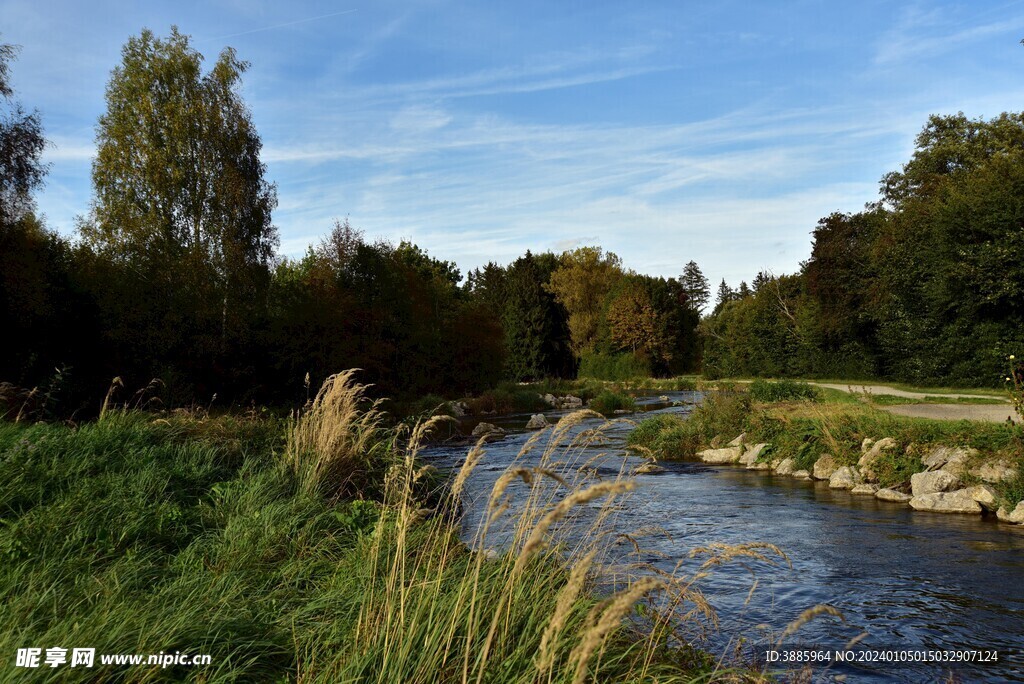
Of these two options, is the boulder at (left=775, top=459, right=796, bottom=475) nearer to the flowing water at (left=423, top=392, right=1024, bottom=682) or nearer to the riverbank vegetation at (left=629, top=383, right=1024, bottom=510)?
the riverbank vegetation at (left=629, top=383, right=1024, bottom=510)

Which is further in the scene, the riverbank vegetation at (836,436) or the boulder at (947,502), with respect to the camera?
the riverbank vegetation at (836,436)

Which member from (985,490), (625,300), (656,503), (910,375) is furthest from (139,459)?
(625,300)

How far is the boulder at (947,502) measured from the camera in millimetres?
9547

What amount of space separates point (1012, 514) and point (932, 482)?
1.35 metres

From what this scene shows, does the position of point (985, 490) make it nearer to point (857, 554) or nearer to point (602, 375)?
point (857, 554)

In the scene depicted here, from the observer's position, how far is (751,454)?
47.7ft

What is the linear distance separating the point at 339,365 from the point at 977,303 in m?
20.4

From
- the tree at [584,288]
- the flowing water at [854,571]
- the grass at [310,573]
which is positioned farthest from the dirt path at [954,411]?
the tree at [584,288]

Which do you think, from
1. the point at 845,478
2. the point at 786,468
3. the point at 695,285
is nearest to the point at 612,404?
the point at 786,468

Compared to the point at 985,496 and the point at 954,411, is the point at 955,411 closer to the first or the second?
the point at 954,411

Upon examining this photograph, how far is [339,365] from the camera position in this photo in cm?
2111

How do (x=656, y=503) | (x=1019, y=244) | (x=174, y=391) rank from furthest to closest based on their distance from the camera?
(x=1019, y=244) < (x=174, y=391) < (x=656, y=503)

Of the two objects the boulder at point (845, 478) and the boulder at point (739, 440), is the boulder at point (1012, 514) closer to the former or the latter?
the boulder at point (845, 478)

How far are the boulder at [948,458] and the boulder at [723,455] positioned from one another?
438 centimetres
